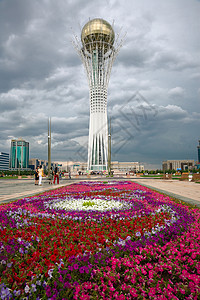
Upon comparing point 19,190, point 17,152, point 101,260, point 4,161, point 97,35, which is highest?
point 97,35

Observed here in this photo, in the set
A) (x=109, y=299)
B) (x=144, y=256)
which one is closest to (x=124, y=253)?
(x=144, y=256)

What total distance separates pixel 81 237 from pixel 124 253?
2.51 feet

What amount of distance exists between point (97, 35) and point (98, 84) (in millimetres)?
18394

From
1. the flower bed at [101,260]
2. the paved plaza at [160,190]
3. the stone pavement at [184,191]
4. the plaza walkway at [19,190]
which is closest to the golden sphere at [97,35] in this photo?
the plaza walkway at [19,190]

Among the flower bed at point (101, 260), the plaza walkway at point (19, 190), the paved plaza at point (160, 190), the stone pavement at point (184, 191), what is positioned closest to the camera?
the flower bed at point (101, 260)

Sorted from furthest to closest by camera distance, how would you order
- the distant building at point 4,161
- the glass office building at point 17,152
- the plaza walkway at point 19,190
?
the distant building at point 4,161, the glass office building at point 17,152, the plaza walkway at point 19,190

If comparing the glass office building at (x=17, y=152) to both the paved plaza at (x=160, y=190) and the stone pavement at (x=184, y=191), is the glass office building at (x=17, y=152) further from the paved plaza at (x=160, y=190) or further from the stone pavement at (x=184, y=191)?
the stone pavement at (x=184, y=191)

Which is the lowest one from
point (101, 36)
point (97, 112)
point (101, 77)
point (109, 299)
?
point (109, 299)

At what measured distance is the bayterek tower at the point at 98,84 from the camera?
205 feet

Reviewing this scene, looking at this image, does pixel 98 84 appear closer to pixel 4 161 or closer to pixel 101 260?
pixel 101 260

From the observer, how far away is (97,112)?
6419 centimetres

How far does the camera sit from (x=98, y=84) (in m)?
62.1

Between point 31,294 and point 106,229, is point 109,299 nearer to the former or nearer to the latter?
point 31,294

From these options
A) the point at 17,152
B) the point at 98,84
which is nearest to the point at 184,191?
the point at 98,84
